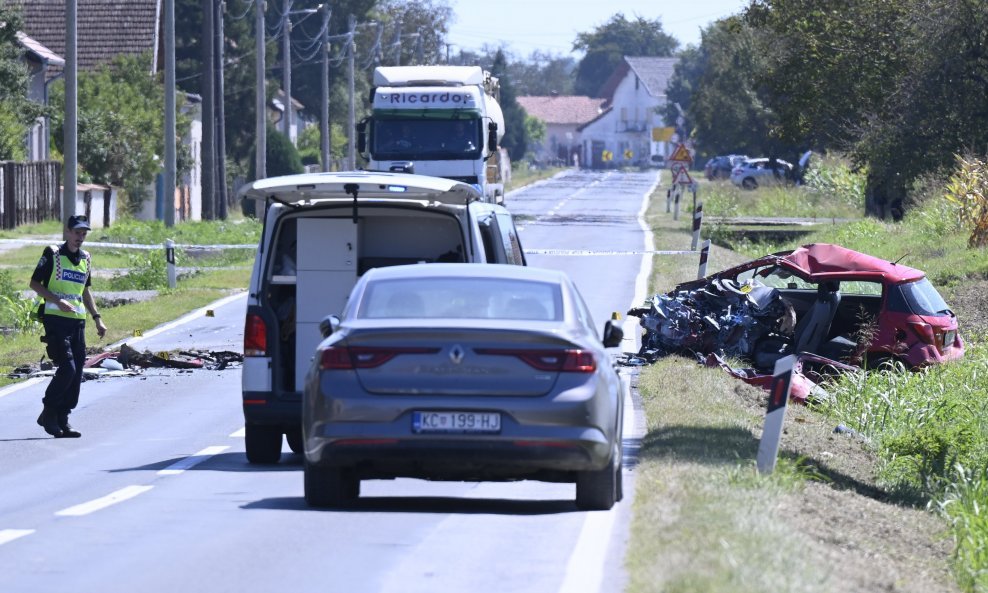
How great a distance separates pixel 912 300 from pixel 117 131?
37.9 meters

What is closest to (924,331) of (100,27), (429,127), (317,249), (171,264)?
(317,249)

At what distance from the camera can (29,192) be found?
147ft

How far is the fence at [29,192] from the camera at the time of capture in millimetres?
42969

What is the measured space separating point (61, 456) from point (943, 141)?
25810mm

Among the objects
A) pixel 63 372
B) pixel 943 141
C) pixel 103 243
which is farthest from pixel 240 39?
pixel 63 372

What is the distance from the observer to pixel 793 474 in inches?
430

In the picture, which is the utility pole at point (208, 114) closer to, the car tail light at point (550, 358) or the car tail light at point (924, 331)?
the car tail light at point (924, 331)

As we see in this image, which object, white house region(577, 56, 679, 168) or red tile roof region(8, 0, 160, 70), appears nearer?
red tile roof region(8, 0, 160, 70)

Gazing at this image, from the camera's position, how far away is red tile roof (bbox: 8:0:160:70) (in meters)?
59.0

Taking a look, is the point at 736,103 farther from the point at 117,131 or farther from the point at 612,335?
the point at 612,335

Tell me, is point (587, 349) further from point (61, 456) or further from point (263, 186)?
point (61, 456)

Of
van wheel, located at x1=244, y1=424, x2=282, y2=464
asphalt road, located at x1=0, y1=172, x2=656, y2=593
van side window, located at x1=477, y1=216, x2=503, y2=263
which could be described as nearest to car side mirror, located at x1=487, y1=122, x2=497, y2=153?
asphalt road, located at x1=0, y1=172, x2=656, y2=593

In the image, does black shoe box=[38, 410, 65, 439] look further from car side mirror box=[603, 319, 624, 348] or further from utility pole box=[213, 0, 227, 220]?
utility pole box=[213, 0, 227, 220]

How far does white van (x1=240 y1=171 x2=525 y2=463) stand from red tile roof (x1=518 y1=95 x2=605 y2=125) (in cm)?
16842
